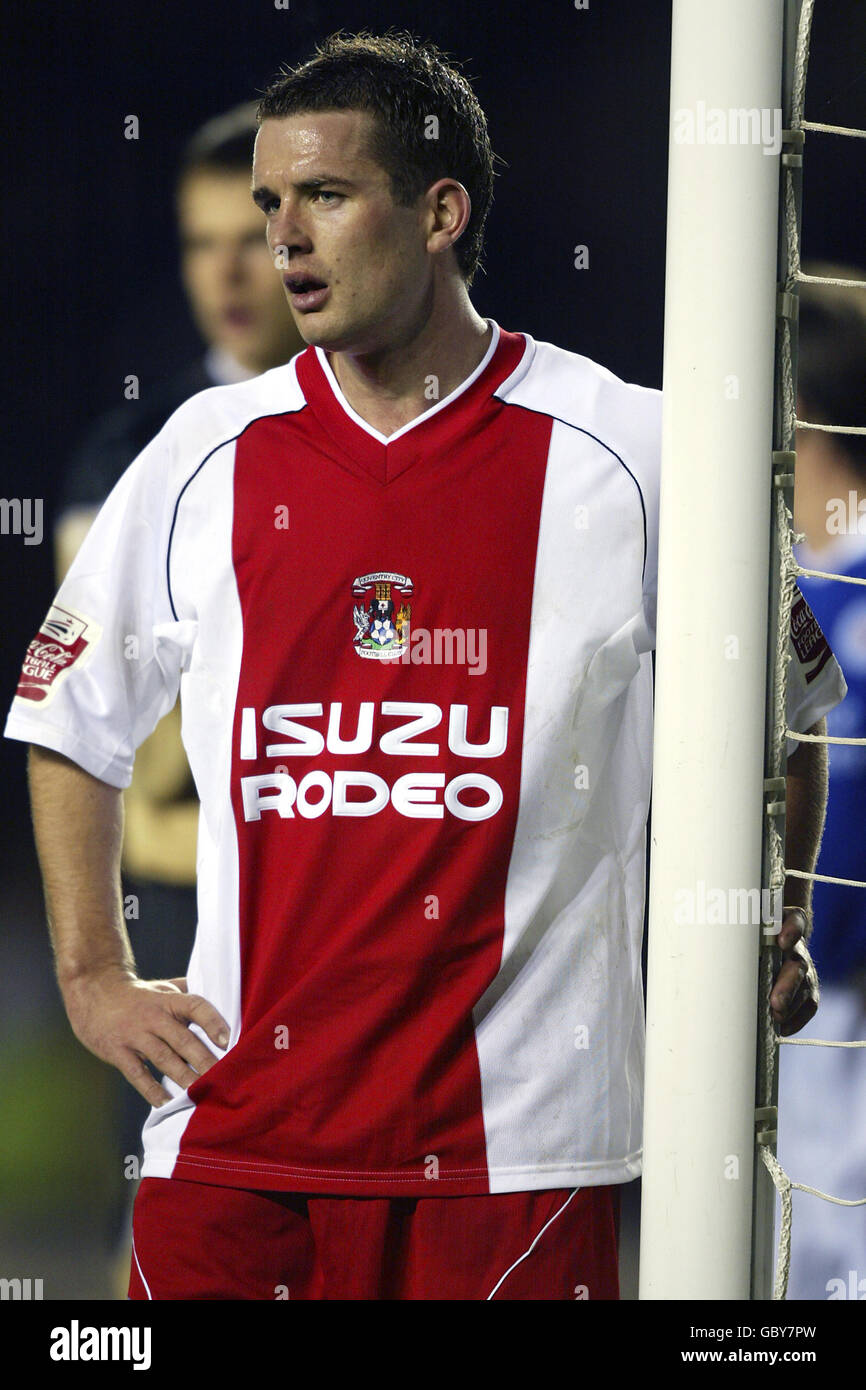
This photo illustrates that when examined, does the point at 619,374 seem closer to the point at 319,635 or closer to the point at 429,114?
the point at 429,114

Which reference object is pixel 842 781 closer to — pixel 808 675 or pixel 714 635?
pixel 808 675

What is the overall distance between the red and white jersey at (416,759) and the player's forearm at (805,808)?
0.06 m

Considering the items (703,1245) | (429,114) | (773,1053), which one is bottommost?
(703,1245)

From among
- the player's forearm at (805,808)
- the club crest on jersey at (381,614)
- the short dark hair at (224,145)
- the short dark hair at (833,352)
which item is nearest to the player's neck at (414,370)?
the club crest on jersey at (381,614)

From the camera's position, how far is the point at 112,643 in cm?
155

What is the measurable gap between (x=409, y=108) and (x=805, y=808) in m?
0.90

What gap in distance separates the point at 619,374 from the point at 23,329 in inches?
29.1

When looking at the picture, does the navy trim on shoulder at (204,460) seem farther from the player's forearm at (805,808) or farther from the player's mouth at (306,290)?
the player's forearm at (805,808)

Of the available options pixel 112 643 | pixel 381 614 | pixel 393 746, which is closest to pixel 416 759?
pixel 393 746

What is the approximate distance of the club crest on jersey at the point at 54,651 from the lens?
5.14ft

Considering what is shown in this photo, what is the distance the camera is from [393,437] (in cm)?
152
